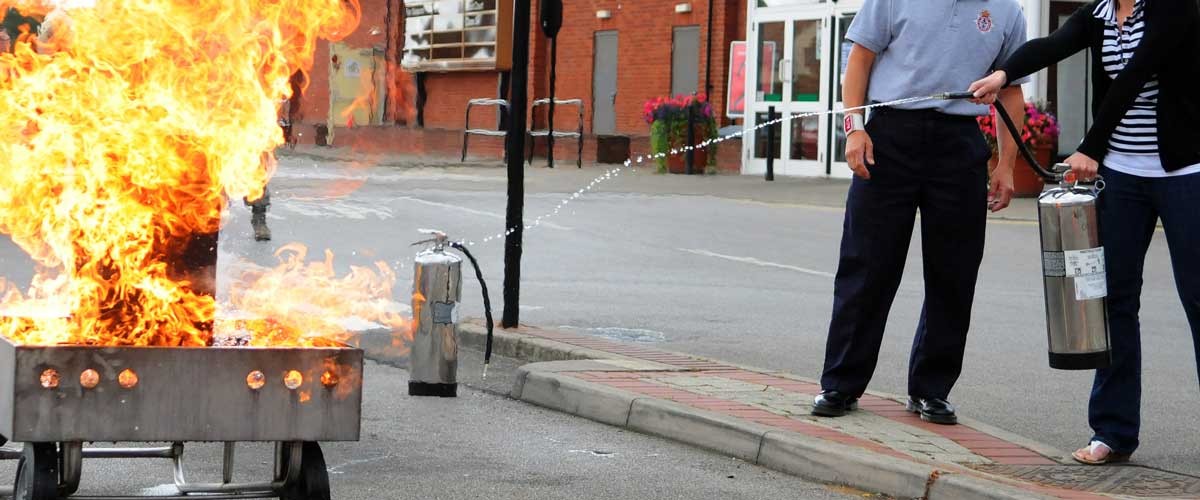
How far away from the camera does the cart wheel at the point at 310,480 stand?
192 inches

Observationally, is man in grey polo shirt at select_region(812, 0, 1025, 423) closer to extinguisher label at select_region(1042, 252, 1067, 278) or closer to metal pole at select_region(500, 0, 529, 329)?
extinguisher label at select_region(1042, 252, 1067, 278)

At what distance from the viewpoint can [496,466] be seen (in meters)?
6.35

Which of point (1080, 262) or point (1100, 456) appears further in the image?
point (1100, 456)

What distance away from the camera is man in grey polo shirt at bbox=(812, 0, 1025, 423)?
665 centimetres

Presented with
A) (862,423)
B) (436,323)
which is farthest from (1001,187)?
(436,323)

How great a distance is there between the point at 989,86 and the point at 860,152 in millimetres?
610

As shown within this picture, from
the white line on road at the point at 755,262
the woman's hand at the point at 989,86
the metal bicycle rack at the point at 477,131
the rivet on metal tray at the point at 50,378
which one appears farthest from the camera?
the metal bicycle rack at the point at 477,131

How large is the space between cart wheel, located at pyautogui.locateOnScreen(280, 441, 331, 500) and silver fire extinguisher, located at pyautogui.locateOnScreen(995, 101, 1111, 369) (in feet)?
8.19

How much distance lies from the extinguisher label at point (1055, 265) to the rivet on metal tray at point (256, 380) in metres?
2.69

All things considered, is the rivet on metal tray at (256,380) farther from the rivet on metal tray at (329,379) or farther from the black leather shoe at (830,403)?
the black leather shoe at (830,403)

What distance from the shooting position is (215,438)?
4.61 m

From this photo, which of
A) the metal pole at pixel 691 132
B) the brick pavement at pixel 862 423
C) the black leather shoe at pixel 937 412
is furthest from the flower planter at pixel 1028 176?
the black leather shoe at pixel 937 412

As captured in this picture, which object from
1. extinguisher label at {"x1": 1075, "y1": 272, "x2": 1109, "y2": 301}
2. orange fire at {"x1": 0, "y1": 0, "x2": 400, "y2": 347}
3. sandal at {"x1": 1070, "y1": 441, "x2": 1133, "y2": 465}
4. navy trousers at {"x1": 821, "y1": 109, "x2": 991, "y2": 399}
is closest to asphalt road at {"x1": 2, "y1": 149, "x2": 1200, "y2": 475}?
sandal at {"x1": 1070, "y1": 441, "x2": 1133, "y2": 465}

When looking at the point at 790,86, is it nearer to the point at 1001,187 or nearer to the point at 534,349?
the point at 534,349
